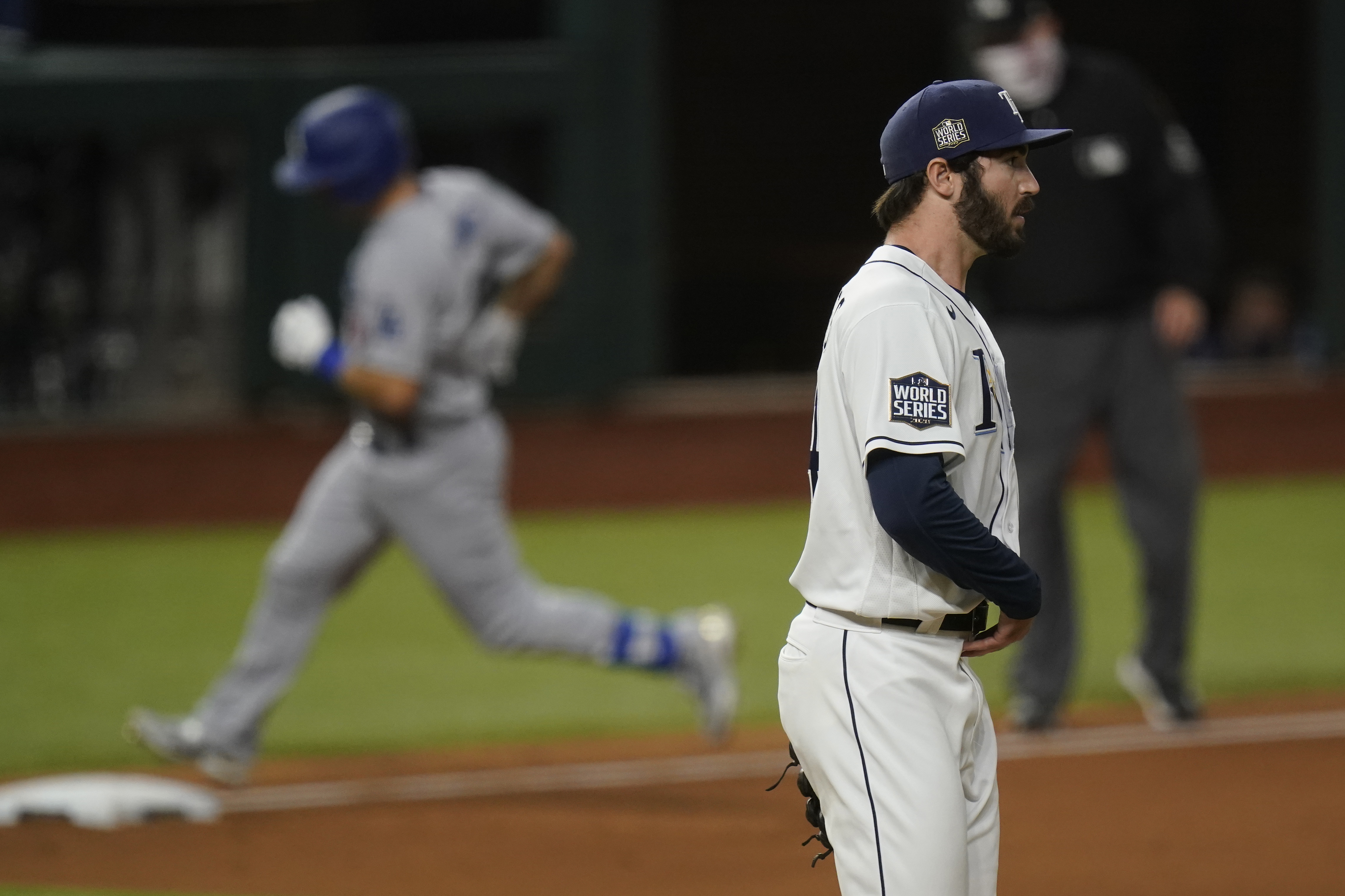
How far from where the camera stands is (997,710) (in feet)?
20.2

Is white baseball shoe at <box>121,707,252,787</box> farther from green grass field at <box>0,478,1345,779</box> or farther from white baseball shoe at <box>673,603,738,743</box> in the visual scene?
white baseball shoe at <box>673,603,738,743</box>

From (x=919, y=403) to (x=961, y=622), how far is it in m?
0.40

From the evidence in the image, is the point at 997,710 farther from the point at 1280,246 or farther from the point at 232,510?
the point at 1280,246

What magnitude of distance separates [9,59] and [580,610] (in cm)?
843

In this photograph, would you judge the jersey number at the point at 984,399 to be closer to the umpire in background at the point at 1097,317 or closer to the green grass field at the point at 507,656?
the umpire in background at the point at 1097,317

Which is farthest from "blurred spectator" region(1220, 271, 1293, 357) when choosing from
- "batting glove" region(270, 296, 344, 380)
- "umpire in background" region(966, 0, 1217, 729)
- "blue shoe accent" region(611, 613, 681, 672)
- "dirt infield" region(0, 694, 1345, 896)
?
"batting glove" region(270, 296, 344, 380)

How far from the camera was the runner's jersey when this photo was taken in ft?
16.4

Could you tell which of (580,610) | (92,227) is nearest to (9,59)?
(92,227)

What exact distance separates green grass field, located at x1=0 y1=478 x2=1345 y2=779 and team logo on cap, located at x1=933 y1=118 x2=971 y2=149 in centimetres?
383

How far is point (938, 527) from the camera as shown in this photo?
2488mm

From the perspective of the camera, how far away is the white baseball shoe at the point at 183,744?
5.02 metres

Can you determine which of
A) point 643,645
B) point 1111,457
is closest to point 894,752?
point 643,645

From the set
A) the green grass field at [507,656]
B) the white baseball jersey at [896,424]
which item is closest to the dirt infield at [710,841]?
the green grass field at [507,656]

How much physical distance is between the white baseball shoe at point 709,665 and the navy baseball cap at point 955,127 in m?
2.83
